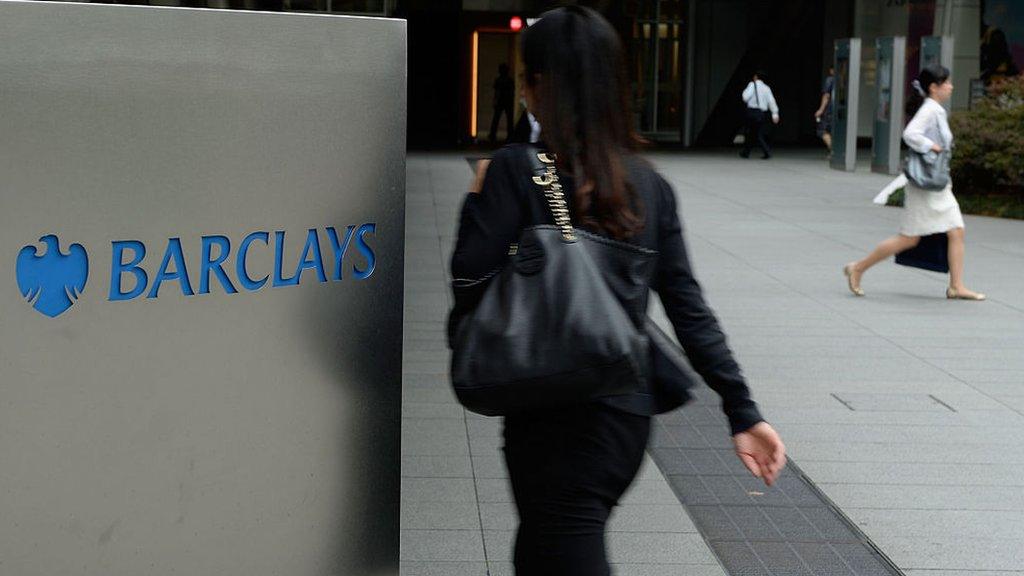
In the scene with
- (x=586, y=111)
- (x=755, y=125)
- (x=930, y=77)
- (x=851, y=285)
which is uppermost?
(x=930, y=77)

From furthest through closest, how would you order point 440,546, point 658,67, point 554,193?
1. point 658,67
2. point 440,546
3. point 554,193

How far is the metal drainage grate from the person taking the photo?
4.52 metres

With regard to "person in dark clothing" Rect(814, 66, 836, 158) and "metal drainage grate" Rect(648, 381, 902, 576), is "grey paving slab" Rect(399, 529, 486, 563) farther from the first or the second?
"person in dark clothing" Rect(814, 66, 836, 158)

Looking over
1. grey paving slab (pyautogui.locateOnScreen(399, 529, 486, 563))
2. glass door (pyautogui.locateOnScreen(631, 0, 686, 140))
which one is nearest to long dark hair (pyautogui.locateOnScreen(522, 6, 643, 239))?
grey paving slab (pyautogui.locateOnScreen(399, 529, 486, 563))

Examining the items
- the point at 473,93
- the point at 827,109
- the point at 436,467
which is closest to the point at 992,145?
the point at 827,109

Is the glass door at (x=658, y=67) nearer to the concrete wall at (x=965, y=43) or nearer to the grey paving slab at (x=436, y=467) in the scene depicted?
the concrete wall at (x=965, y=43)

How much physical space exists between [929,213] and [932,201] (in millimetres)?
84

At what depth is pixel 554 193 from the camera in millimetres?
2676

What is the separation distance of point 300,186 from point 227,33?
349 millimetres

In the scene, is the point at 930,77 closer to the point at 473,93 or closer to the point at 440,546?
the point at 440,546

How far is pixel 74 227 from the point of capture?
104 inches

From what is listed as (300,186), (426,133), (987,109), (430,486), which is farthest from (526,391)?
(426,133)

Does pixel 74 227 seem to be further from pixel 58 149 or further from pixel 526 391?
pixel 526 391

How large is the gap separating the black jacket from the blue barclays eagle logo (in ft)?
2.24
